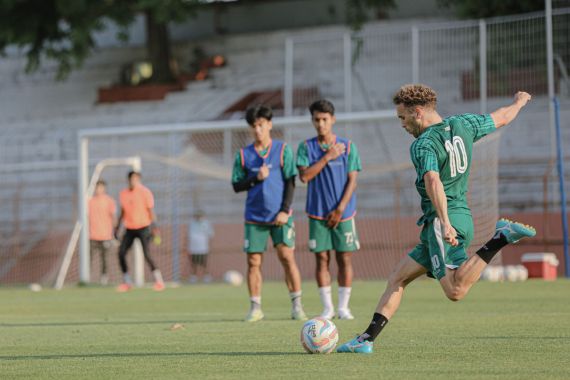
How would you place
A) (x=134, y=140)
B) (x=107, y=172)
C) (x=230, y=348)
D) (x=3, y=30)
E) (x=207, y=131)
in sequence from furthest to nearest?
(x=3, y=30)
(x=134, y=140)
(x=107, y=172)
(x=207, y=131)
(x=230, y=348)

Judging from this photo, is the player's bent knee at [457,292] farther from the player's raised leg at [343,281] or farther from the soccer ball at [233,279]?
the soccer ball at [233,279]

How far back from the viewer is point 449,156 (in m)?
7.48

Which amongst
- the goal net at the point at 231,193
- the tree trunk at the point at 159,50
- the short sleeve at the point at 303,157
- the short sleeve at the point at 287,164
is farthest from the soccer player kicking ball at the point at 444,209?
the tree trunk at the point at 159,50

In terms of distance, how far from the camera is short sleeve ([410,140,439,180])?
7.26m

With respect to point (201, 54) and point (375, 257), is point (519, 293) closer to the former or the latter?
point (375, 257)

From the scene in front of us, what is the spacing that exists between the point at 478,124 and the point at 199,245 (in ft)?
64.2

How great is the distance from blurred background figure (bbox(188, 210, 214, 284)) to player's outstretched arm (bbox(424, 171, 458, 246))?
1964 cm

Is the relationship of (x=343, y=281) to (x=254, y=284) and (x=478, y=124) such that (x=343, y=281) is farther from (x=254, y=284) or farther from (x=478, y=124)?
(x=478, y=124)

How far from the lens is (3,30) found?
3192 cm

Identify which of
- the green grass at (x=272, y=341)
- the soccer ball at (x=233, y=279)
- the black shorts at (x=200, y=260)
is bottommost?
the soccer ball at (x=233, y=279)

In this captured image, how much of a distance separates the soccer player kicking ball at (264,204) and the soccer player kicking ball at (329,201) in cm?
25

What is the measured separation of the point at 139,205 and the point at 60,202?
31.2 feet

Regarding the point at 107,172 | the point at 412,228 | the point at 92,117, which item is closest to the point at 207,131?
the point at 107,172

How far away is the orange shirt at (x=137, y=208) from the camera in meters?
20.1
